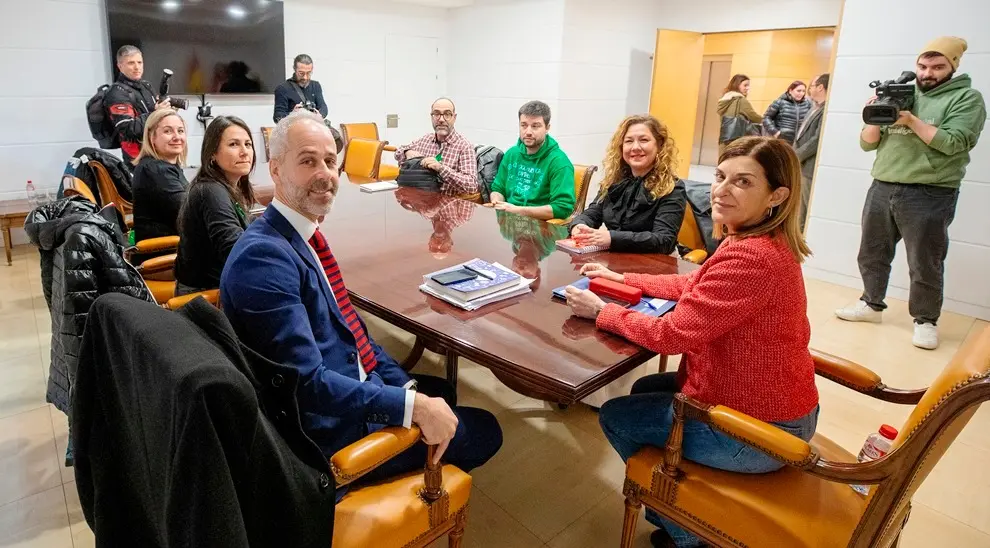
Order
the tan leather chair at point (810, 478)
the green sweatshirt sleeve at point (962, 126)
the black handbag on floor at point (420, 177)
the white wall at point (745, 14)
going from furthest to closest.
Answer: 1. the white wall at point (745, 14)
2. the black handbag on floor at point (420, 177)
3. the green sweatshirt sleeve at point (962, 126)
4. the tan leather chair at point (810, 478)

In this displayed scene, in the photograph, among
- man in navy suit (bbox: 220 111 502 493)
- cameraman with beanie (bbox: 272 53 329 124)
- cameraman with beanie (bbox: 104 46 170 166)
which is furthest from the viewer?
cameraman with beanie (bbox: 272 53 329 124)

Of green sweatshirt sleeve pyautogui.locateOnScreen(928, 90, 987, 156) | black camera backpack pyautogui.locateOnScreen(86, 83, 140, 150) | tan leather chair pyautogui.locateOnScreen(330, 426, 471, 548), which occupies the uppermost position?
green sweatshirt sleeve pyautogui.locateOnScreen(928, 90, 987, 156)

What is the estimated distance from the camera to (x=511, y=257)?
2.18 metres

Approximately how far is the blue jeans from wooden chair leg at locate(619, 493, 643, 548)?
0.23ft

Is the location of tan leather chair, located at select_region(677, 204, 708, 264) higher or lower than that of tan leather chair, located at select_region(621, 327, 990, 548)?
higher

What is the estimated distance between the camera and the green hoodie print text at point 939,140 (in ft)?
10.00

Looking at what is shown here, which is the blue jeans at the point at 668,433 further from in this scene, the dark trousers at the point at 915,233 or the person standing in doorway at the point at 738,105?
the person standing in doorway at the point at 738,105

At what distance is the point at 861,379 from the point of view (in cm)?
152

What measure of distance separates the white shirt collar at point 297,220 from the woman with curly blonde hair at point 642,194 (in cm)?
119

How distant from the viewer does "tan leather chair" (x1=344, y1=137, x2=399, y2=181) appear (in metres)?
4.32

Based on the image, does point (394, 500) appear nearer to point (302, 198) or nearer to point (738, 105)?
point (302, 198)

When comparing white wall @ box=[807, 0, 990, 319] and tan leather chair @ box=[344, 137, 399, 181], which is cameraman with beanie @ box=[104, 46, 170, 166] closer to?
tan leather chair @ box=[344, 137, 399, 181]

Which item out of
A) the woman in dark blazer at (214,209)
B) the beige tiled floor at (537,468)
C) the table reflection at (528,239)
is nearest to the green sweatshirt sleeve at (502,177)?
the table reflection at (528,239)

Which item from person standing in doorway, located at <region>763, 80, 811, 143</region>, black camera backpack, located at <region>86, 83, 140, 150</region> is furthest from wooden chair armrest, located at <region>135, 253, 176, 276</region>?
person standing in doorway, located at <region>763, 80, 811, 143</region>
